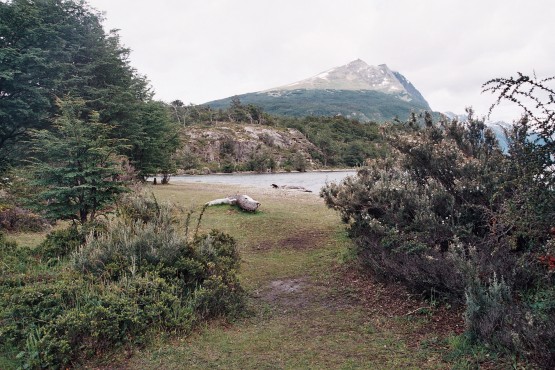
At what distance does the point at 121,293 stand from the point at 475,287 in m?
4.72

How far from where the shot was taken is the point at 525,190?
5.00m

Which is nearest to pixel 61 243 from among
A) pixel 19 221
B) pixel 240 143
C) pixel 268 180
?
pixel 19 221

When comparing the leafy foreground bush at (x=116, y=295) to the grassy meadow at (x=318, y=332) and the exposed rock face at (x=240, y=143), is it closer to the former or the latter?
the grassy meadow at (x=318, y=332)

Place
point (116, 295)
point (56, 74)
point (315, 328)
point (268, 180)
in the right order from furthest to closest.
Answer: point (268, 180) < point (56, 74) < point (315, 328) < point (116, 295)

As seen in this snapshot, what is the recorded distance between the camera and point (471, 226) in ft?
22.9

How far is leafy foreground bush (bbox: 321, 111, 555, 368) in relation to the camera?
4547mm

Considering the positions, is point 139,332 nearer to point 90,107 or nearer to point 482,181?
point 482,181

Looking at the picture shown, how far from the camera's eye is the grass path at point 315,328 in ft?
15.3

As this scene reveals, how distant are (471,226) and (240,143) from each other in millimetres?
88515

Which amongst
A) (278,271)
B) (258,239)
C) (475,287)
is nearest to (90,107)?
(258,239)

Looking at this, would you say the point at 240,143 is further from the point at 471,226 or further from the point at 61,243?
the point at 471,226

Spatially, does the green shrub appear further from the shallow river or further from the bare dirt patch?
the shallow river

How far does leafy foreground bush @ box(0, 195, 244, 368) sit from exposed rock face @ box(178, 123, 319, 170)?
238 ft

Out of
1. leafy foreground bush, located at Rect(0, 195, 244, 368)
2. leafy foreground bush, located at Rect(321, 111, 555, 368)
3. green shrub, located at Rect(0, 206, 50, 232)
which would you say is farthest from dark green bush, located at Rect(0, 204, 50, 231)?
leafy foreground bush, located at Rect(321, 111, 555, 368)
